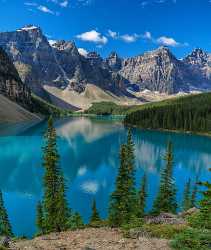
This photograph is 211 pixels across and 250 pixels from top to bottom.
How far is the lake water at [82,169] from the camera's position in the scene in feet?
203

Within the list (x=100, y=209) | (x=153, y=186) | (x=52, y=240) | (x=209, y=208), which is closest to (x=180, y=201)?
(x=153, y=186)

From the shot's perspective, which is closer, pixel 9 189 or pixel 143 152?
pixel 9 189

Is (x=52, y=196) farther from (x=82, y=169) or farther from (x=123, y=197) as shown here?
(x=82, y=169)

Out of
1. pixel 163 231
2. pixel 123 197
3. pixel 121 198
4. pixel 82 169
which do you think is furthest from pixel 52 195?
pixel 82 169

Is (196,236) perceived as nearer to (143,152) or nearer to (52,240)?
(52,240)

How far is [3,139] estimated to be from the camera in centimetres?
15188

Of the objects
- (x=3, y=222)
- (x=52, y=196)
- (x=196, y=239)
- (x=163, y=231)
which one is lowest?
(x=3, y=222)

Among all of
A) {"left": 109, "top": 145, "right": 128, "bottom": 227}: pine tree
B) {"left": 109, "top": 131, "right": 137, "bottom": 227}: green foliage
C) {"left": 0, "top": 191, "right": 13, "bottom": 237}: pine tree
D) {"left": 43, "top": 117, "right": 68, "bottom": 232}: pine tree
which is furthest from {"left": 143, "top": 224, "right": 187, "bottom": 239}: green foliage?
{"left": 0, "top": 191, "right": 13, "bottom": 237}: pine tree

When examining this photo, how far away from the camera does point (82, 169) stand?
9425 cm

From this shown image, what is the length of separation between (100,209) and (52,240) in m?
36.2

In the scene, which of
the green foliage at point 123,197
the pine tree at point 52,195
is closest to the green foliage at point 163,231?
the green foliage at point 123,197

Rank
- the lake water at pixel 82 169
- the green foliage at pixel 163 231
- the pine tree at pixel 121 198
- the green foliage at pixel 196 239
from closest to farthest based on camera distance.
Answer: the green foliage at pixel 196 239
the green foliage at pixel 163 231
the pine tree at pixel 121 198
the lake water at pixel 82 169

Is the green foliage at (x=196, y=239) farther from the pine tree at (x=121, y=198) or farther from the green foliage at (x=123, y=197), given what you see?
the green foliage at (x=123, y=197)

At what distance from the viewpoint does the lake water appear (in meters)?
61.9
